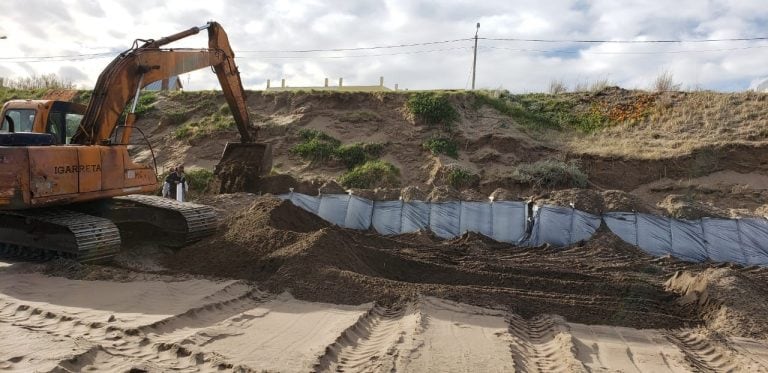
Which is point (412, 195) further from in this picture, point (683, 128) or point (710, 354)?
point (683, 128)

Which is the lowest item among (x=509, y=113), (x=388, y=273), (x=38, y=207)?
(x=388, y=273)

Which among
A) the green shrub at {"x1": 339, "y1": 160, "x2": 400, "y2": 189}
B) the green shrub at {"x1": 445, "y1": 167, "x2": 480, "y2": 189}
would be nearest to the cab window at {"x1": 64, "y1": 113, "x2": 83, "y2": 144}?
the green shrub at {"x1": 339, "y1": 160, "x2": 400, "y2": 189}

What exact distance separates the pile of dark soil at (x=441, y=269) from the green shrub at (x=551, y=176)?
5625mm

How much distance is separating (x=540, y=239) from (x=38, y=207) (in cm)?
894

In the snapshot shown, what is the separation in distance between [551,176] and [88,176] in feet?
41.6

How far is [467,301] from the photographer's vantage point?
6.67 meters

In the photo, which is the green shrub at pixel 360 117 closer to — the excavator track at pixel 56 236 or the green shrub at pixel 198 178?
the green shrub at pixel 198 178

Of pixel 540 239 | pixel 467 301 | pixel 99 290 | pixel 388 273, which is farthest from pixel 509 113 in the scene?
pixel 99 290

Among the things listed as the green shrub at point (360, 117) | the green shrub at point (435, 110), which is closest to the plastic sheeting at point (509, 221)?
the green shrub at point (435, 110)

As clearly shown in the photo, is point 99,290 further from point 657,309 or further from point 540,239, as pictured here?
point 540,239

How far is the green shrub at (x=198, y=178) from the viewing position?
1901cm

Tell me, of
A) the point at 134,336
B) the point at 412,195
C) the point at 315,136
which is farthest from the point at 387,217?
the point at 315,136

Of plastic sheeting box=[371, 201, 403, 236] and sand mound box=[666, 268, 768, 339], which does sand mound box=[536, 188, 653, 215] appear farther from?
sand mound box=[666, 268, 768, 339]

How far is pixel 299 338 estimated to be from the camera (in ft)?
17.0
